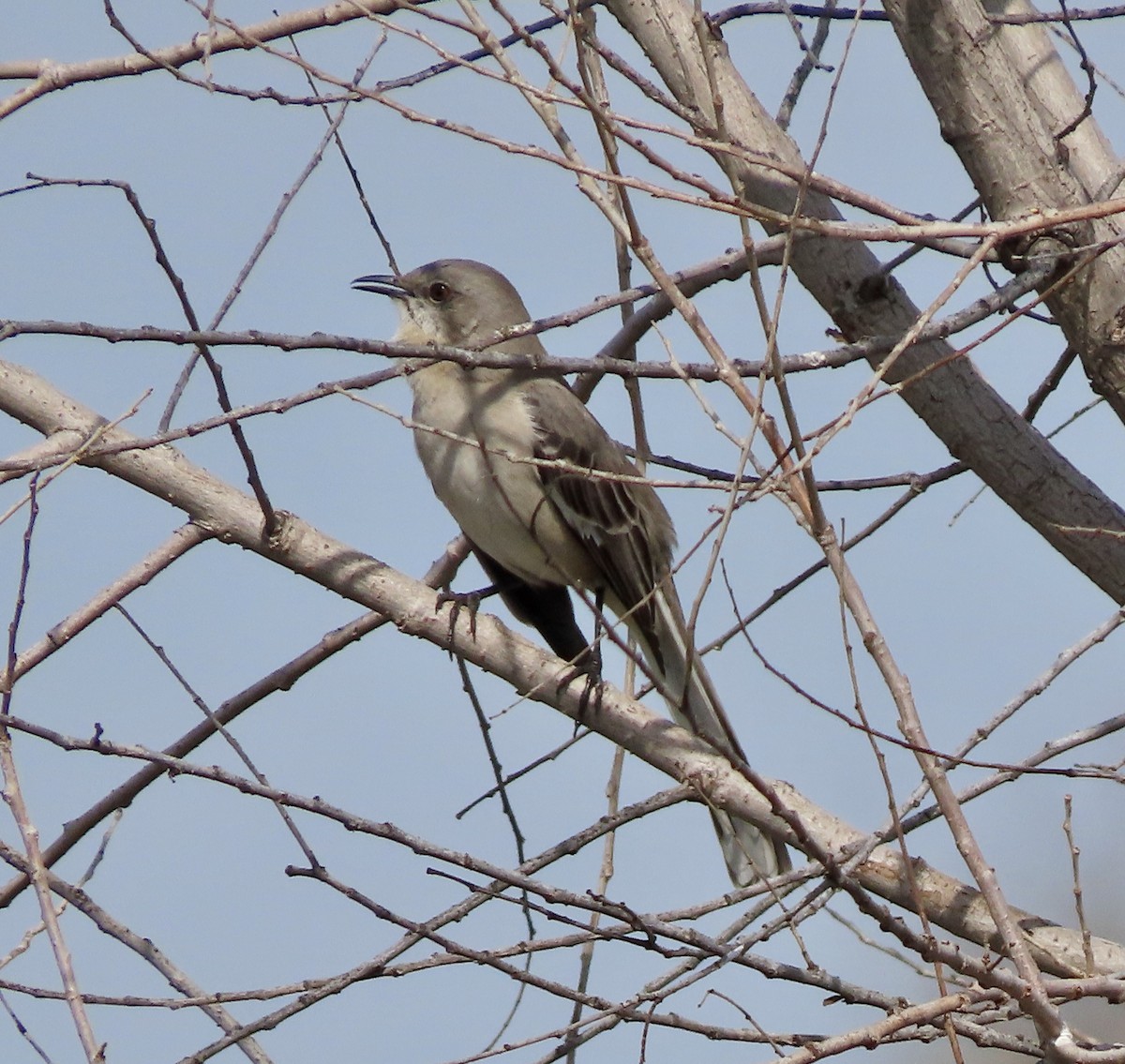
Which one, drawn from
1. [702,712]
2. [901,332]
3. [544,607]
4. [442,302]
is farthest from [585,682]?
[442,302]

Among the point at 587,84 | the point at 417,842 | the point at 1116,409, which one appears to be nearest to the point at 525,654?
the point at 417,842

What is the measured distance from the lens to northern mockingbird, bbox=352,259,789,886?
516cm

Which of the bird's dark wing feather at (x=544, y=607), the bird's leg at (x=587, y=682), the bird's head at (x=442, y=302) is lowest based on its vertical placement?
the bird's leg at (x=587, y=682)

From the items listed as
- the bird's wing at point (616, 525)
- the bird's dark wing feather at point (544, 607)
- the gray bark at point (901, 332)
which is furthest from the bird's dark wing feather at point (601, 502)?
the gray bark at point (901, 332)

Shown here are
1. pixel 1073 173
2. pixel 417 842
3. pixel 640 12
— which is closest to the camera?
pixel 417 842

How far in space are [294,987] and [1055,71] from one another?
3003mm

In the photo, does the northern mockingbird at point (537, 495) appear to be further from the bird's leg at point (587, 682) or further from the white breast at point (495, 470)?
the bird's leg at point (587, 682)

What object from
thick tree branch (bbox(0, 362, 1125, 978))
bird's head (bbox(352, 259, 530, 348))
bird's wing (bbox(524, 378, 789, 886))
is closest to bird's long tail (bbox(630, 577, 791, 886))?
bird's wing (bbox(524, 378, 789, 886))

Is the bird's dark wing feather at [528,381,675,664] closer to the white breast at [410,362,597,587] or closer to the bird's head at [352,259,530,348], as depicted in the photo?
the white breast at [410,362,597,587]

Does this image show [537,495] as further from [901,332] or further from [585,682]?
[901,332]

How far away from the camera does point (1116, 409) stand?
3.97m

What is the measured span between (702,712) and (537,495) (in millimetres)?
952

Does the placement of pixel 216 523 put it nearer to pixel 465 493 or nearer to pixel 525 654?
pixel 525 654

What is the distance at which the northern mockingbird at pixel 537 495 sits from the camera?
5.16 metres
